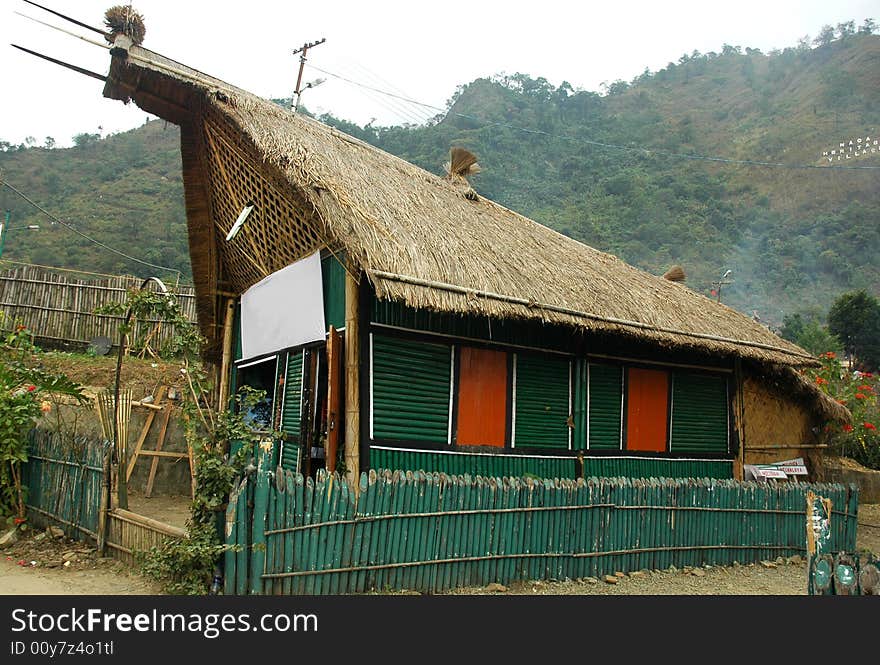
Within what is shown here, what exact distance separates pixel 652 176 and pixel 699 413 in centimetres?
4957

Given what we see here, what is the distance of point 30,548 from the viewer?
20.5 feet

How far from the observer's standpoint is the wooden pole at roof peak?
6.17m

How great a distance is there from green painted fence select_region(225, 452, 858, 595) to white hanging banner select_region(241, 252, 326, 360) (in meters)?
2.05

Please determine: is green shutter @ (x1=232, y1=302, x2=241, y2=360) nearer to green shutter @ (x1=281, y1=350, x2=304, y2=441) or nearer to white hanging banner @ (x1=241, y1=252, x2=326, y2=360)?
white hanging banner @ (x1=241, y1=252, x2=326, y2=360)

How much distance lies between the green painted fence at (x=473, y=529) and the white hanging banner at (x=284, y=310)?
205 centimetres

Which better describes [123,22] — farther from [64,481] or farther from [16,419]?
[64,481]

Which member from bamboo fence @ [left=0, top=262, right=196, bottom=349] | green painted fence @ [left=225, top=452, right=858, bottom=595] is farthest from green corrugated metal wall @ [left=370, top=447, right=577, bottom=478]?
bamboo fence @ [left=0, top=262, right=196, bottom=349]

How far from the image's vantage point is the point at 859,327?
2702cm

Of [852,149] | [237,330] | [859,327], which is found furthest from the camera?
[852,149]

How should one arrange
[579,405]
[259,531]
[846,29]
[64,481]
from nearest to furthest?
Result: 1. [259,531]
2. [64,481]
3. [579,405]
4. [846,29]

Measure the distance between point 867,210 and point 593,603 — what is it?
56720 millimetres

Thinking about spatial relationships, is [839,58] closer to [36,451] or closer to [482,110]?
[482,110]

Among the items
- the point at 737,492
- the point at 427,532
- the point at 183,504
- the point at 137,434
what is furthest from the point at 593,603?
the point at 137,434

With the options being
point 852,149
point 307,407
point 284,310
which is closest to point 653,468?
point 307,407
